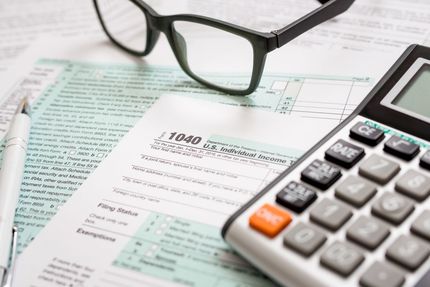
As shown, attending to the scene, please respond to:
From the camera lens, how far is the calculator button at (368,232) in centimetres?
28

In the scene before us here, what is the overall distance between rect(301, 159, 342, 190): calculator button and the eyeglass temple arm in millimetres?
131

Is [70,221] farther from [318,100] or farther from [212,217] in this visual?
[318,100]

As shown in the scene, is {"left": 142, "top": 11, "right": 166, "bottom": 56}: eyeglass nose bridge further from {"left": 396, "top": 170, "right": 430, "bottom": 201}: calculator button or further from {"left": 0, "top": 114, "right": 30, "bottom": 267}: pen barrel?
{"left": 396, "top": 170, "right": 430, "bottom": 201}: calculator button

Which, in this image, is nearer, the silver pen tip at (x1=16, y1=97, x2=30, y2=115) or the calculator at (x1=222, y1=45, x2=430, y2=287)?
the calculator at (x1=222, y1=45, x2=430, y2=287)

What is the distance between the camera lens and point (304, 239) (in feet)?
0.93

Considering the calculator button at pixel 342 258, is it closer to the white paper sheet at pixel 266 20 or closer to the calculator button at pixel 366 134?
the calculator button at pixel 366 134

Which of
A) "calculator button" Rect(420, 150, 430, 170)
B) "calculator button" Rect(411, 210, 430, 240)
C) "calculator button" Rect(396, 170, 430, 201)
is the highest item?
"calculator button" Rect(420, 150, 430, 170)

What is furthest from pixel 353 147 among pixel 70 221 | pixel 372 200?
pixel 70 221

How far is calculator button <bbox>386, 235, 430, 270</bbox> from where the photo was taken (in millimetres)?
266

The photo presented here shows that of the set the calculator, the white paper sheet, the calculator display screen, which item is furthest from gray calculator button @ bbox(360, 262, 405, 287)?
the white paper sheet

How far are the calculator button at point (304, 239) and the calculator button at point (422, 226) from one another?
4 cm

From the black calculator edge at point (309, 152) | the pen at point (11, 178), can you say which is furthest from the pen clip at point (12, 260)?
the black calculator edge at point (309, 152)

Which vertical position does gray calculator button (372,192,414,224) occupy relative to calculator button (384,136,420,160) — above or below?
below

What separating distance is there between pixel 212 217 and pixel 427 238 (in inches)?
4.8
